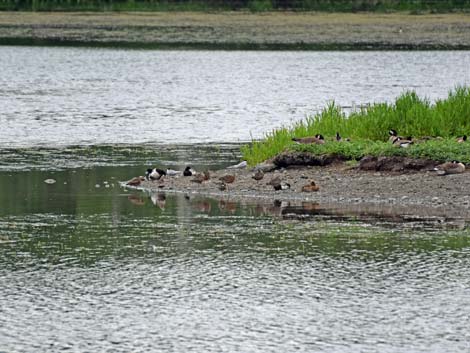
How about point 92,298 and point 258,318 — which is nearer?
point 258,318

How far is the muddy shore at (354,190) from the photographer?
45.7 feet

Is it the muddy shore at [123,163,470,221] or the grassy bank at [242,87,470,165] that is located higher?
the grassy bank at [242,87,470,165]

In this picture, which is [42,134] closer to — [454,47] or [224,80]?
[224,80]

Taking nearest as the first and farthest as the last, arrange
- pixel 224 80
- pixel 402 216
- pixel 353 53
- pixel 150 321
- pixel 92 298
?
pixel 150 321, pixel 92 298, pixel 402 216, pixel 224 80, pixel 353 53

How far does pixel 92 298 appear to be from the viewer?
31.7 feet

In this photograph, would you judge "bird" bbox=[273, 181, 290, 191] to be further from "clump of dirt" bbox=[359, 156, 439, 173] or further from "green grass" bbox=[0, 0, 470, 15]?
"green grass" bbox=[0, 0, 470, 15]

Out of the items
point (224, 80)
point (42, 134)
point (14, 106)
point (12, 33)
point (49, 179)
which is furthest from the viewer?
point (12, 33)

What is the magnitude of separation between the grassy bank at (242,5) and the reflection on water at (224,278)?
5665 centimetres

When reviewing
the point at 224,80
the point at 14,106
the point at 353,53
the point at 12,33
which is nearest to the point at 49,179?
the point at 14,106

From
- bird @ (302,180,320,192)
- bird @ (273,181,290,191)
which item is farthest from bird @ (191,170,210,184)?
bird @ (302,180,320,192)

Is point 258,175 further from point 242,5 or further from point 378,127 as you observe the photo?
point 242,5

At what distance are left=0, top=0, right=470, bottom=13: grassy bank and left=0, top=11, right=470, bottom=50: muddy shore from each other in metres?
1.18

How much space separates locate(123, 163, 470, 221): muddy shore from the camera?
13.9 meters

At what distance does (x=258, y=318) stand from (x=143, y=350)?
1076mm
